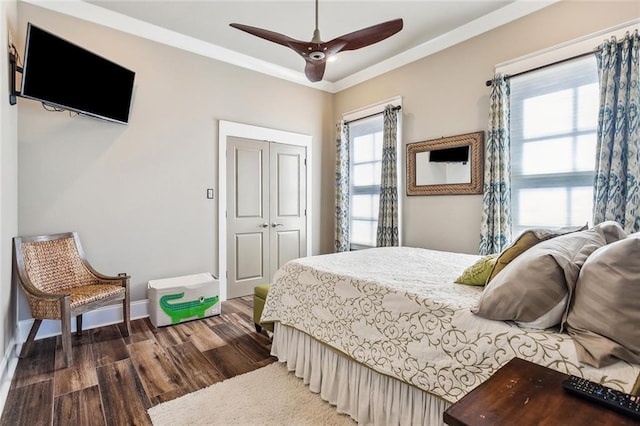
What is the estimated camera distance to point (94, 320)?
3.09m

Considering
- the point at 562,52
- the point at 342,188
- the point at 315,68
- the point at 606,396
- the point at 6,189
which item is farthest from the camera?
the point at 342,188

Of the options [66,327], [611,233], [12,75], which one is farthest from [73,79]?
[611,233]

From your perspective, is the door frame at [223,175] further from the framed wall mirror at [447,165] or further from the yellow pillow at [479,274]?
the yellow pillow at [479,274]

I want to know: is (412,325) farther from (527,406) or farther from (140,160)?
(140,160)

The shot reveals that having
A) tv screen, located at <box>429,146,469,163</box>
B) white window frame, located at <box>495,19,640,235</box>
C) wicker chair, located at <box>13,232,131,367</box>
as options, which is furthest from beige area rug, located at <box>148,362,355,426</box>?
white window frame, located at <box>495,19,640,235</box>

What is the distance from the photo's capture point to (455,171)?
3455 mm

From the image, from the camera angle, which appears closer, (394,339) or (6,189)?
(394,339)

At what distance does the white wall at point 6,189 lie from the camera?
2139 millimetres

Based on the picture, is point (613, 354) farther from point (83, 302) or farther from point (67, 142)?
point (67, 142)

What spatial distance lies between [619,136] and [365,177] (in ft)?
8.95

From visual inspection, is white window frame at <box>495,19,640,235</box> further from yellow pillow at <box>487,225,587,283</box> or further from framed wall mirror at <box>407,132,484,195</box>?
yellow pillow at <box>487,225,587,283</box>

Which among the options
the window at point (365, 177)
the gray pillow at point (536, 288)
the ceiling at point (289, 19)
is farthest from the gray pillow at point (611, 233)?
the window at point (365, 177)

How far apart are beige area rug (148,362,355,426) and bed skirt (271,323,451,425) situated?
7 centimetres

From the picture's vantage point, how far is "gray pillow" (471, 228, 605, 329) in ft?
3.80
